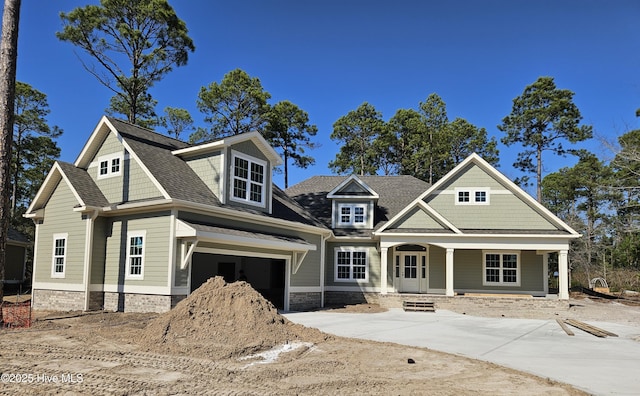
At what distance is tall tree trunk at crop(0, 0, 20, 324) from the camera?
12.4 metres

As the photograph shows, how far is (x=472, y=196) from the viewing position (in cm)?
2345

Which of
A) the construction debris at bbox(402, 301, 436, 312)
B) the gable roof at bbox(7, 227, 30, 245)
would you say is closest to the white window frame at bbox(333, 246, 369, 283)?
the construction debris at bbox(402, 301, 436, 312)

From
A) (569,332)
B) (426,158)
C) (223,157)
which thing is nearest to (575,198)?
(426,158)

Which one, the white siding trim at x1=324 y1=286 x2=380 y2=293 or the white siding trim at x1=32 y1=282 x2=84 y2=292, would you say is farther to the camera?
the white siding trim at x1=324 y1=286 x2=380 y2=293

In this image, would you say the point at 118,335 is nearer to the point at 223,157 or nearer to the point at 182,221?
the point at 182,221

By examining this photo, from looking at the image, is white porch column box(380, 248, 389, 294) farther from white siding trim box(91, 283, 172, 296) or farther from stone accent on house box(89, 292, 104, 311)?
stone accent on house box(89, 292, 104, 311)

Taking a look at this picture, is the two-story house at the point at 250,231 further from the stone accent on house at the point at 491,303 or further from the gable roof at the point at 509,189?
the stone accent on house at the point at 491,303

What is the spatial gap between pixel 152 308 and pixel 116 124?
23.5 ft

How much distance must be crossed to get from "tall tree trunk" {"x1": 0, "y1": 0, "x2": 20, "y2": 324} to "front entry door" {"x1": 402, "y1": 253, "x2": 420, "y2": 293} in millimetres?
17262

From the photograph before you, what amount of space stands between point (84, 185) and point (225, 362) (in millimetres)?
11528

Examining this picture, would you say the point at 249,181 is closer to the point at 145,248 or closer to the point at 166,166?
the point at 166,166

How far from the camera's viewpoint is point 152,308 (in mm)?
14922

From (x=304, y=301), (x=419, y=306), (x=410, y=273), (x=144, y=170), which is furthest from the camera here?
(x=410, y=273)

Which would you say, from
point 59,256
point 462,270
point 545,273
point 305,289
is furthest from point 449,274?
point 59,256
